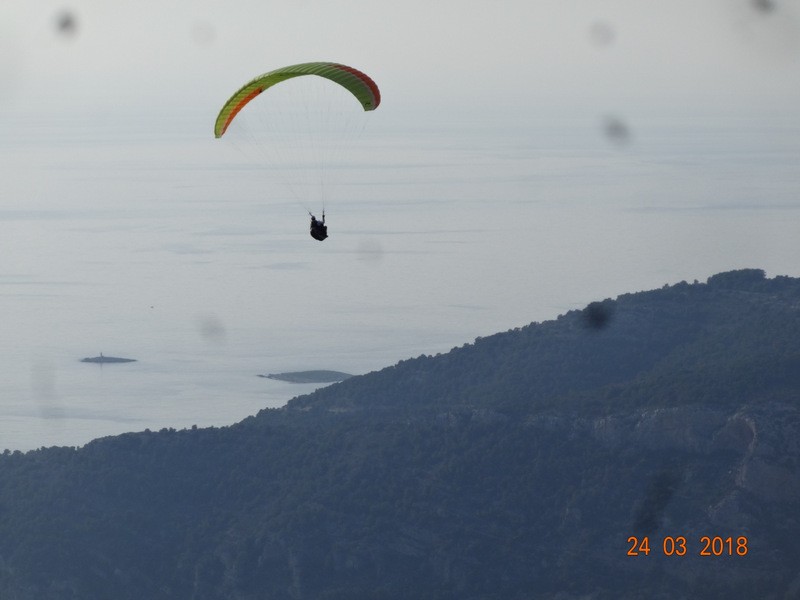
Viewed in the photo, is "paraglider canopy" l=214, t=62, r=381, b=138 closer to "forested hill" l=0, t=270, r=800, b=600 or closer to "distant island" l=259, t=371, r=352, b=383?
"forested hill" l=0, t=270, r=800, b=600

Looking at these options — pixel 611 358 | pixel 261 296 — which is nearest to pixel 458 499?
pixel 611 358

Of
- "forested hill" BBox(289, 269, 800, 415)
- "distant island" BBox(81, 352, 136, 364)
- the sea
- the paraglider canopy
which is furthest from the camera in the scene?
"distant island" BBox(81, 352, 136, 364)

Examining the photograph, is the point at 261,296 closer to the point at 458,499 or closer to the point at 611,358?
the point at 611,358
